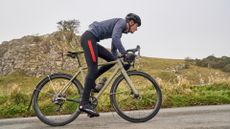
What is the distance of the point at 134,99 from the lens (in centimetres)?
846

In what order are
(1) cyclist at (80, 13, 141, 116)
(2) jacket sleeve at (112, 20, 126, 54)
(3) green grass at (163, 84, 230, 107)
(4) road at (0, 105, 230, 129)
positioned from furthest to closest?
1. (3) green grass at (163, 84, 230, 107)
2. (1) cyclist at (80, 13, 141, 116)
3. (2) jacket sleeve at (112, 20, 126, 54)
4. (4) road at (0, 105, 230, 129)

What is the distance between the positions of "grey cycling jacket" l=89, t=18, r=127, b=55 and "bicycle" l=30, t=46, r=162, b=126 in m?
0.37

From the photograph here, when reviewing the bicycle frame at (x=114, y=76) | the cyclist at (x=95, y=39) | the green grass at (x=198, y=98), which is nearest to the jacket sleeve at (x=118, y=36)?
the cyclist at (x=95, y=39)

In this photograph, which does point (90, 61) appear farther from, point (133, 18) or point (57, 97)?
point (133, 18)

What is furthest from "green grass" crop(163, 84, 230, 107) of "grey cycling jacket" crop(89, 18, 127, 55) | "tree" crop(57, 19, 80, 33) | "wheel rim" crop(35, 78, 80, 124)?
"tree" crop(57, 19, 80, 33)

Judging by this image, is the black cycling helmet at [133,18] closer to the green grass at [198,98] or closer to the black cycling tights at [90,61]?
the black cycling tights at [90,61]

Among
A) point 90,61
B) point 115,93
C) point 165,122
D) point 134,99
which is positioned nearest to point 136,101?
point 134,99

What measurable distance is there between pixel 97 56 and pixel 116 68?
0.41 meters

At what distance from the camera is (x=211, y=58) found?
257ft

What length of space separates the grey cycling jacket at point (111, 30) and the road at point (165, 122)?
1311 millimetres

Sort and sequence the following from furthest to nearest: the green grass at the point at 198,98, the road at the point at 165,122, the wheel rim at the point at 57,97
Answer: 1. the green grass at the point at 198,98
2. the wheel rim at the point at 57,97
3. the road at the point at 165,122

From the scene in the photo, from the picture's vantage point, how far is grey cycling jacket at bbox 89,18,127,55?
7.98 meters

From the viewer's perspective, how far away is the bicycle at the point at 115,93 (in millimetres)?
8266

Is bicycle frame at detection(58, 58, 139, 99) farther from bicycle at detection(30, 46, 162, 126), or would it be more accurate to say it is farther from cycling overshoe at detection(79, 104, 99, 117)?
cycling overshoe at detection(79, 104, 99, 117)
